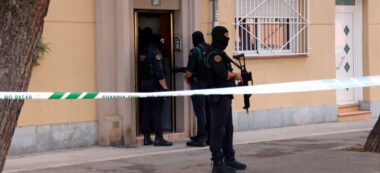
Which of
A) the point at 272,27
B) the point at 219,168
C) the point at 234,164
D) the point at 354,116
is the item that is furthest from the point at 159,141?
the point at 354,116

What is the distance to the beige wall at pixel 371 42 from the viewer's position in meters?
15.8

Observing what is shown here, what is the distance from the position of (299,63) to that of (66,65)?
5112mm

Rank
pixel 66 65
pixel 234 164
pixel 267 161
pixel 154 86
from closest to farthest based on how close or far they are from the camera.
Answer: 1. pixel 234 164
2. pixel 267 161
3. pixel 66 65
4. pixel 154 86

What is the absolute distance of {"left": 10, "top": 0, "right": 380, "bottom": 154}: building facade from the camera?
11.2 metres

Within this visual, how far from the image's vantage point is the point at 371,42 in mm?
15891

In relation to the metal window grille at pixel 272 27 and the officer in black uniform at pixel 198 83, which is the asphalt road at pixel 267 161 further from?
the metal window grille at pixel 272 27

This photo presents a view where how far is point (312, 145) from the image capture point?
11.7 m

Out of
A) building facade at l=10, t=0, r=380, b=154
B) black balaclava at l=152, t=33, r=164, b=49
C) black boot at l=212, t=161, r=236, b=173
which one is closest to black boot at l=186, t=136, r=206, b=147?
building facade at l=10, t=0, r=380, b=154

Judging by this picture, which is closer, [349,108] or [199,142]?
[199,142]

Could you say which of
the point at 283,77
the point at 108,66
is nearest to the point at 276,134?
the point at 283,77

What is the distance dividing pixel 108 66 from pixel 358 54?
647cm

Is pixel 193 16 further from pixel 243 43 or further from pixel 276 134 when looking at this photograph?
pixel 276 134

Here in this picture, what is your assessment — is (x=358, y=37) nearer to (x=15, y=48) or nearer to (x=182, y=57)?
(x=182, y=57)

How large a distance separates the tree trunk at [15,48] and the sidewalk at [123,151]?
4062mm
